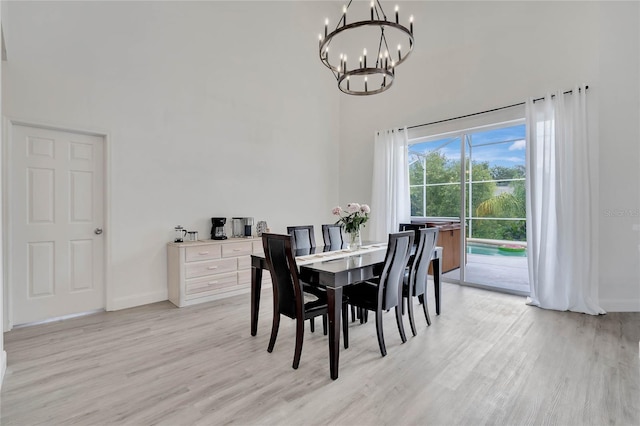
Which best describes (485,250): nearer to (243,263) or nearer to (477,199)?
(477,199)

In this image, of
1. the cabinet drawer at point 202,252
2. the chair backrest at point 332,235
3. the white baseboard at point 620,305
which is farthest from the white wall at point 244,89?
the chair backrest at point 332,235

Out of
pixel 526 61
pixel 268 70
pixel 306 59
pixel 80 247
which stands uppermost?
pixel 306 59

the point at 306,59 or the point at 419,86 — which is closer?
the point at 419,86

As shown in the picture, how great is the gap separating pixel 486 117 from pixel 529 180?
41.8 inches

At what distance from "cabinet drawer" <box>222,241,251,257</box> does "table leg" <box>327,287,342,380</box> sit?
2.22 metres

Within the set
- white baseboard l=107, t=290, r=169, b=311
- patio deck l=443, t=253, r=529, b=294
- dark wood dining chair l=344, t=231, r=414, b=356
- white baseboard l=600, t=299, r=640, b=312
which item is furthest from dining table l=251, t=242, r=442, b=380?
white baseboard l=600, t=299, r=640, b=312

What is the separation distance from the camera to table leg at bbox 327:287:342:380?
2111 mm

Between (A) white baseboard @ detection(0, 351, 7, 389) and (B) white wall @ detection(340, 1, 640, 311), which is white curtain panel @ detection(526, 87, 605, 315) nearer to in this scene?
(B) white wall @ detection(340, 1, 640, 311)

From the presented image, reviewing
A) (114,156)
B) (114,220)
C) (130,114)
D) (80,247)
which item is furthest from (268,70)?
(80,247)

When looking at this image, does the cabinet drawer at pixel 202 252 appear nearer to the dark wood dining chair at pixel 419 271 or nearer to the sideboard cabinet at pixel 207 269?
the sideboard cabinet at pixel 207 269

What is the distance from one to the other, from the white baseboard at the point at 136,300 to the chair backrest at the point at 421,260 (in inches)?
120

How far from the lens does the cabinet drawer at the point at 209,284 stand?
3.69 metres

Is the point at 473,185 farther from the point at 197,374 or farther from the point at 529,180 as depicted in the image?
the point at 197,374

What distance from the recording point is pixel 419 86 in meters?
4.88
